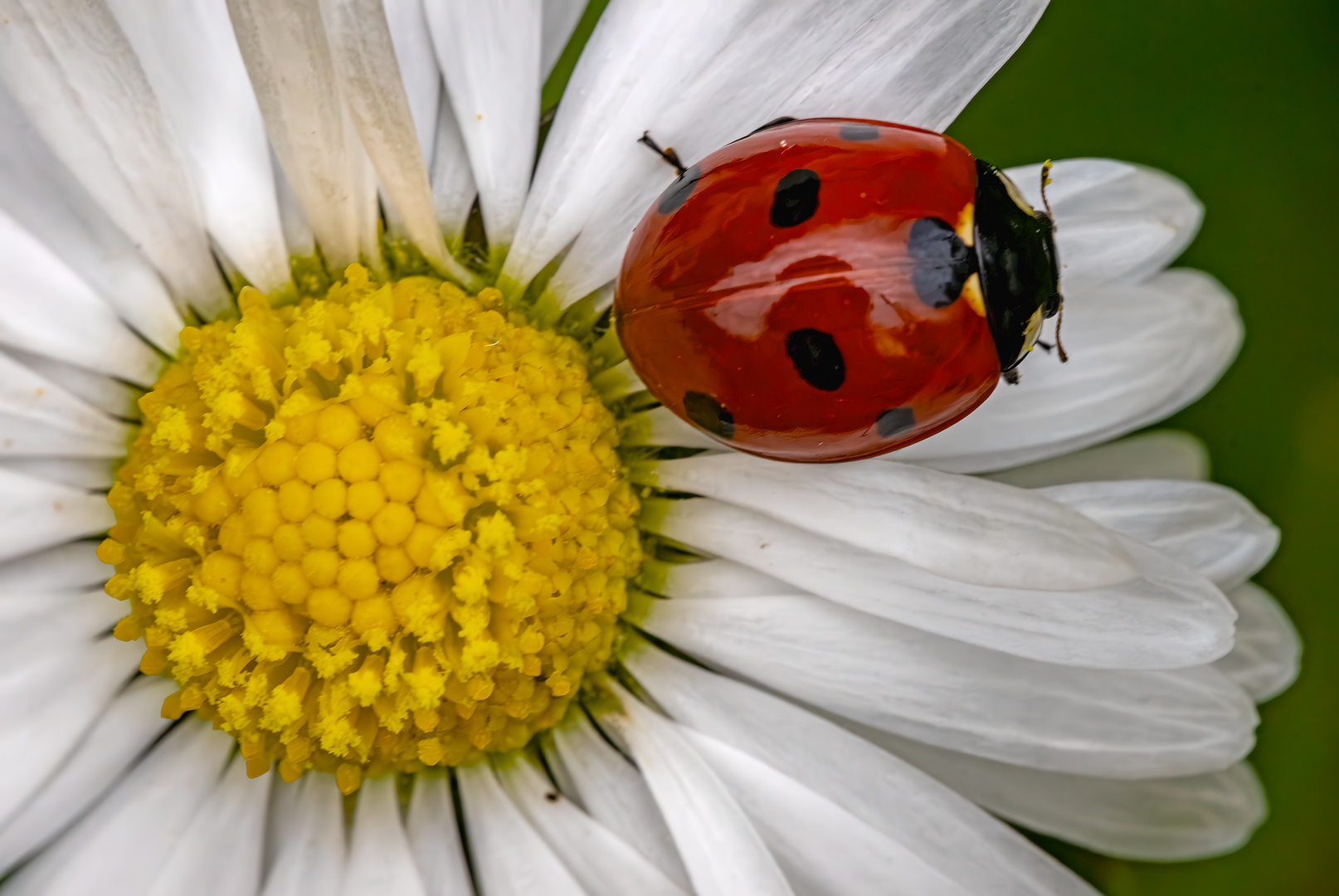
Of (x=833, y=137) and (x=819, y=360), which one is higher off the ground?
(x=833, y=137)

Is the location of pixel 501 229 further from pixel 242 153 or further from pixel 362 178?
pixel 242 153

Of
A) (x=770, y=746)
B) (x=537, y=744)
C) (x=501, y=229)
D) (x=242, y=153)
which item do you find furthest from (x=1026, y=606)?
(x=242, y=153)

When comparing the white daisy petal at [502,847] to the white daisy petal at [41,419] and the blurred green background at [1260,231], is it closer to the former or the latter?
the white daisy petal at [41,419]

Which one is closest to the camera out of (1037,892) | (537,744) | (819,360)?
(819,360)

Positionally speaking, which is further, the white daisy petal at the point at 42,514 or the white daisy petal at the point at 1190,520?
the white daisy petal at the point at 1190,520

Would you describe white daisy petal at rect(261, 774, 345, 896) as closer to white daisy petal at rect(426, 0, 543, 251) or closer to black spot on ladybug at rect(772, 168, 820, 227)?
white daisy petal at rect(426, 0, 543, 251)

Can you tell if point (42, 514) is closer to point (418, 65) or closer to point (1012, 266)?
point (418, 65)

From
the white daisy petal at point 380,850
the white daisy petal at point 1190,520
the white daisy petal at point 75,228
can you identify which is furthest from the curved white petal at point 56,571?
the white daisy petal at point 1190,520
